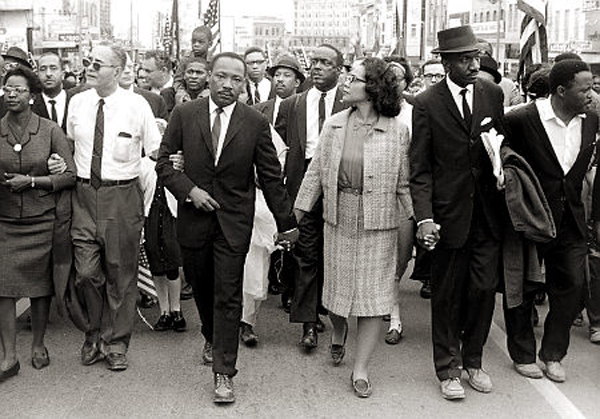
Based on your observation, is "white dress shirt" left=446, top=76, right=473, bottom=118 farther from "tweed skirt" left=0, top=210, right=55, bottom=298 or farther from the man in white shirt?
"tweed skirt" left=0, top=210, right=55, bottom=298

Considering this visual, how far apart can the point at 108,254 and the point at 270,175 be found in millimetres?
1356

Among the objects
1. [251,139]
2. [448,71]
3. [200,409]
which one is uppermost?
[448,71]

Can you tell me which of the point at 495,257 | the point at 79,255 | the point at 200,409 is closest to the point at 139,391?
the point at 200,409

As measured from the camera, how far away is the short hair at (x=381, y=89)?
20.4 feet

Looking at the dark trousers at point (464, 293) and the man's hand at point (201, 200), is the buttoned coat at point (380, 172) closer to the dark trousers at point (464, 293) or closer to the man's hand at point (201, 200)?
the dark trousers at point (464, 293)

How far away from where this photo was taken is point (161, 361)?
6.84 meters

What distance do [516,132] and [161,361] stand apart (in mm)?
2920

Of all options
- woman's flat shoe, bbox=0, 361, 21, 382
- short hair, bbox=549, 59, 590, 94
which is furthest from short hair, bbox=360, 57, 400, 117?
woman's flat shoe, bbox=0, 361, 21, 382

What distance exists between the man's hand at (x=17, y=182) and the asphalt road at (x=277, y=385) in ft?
4.09

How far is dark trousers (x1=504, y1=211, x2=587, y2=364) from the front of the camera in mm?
6484

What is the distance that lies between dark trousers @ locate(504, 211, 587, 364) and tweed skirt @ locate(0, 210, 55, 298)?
317 centimetres

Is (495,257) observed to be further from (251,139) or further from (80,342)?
(80,342)

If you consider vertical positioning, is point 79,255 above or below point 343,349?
above

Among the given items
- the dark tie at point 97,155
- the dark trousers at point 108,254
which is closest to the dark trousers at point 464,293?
the dark trousers at point 108,254
